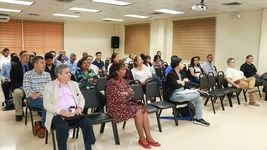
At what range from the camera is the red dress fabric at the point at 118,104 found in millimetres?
3418

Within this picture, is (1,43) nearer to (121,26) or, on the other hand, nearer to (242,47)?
(121,26)

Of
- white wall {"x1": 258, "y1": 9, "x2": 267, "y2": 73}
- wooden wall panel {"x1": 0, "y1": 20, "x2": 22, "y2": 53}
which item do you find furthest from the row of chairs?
wooden wall panel {"x1": 0, "y1": 20, "x2": 22, "y2": 53}

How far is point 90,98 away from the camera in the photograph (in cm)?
363

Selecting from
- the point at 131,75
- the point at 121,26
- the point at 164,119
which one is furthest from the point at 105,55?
the point at 164,119

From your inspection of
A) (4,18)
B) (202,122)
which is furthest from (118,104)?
(4,18)

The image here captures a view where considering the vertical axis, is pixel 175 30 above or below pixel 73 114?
above

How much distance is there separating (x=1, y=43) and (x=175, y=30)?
287 inches

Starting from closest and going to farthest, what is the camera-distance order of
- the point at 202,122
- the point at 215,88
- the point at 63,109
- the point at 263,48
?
1. the point at 63,109
2. the point at 202,122
3. the point at 215,88
4. the point at 263,48

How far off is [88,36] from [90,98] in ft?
31.6

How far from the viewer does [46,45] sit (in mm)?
11781

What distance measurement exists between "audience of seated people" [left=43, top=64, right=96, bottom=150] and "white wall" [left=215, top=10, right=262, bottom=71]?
642cm

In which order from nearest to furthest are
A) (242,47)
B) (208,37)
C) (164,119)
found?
(164,119), (242,47), (208,37)

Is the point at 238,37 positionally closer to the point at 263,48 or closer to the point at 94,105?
the point at 263,48

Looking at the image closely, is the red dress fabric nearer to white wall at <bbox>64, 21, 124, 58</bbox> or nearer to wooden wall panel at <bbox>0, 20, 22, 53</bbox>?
wooden wall panel at <bbox>0, 20, 22, 53</bbox>
